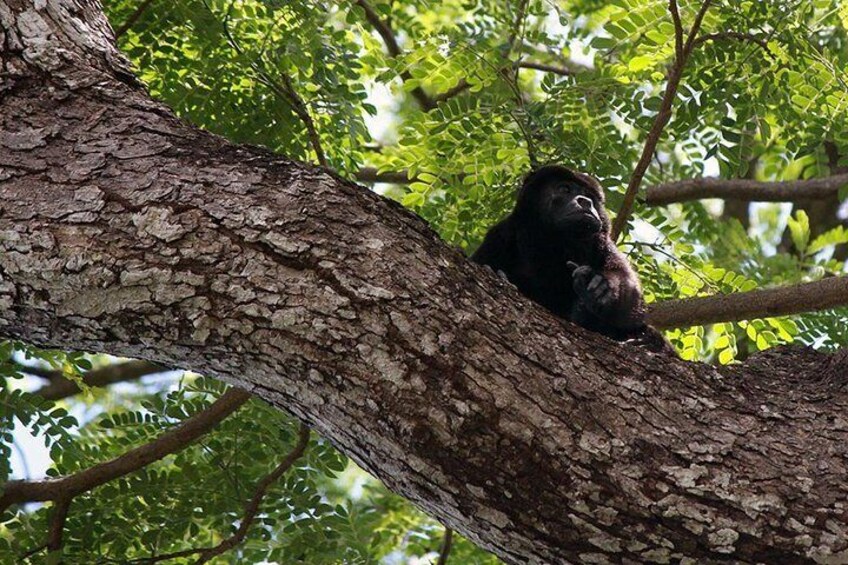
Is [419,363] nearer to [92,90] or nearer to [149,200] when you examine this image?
[149,200]

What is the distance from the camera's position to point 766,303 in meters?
5.12

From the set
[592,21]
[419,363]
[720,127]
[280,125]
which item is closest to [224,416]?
[280,125]

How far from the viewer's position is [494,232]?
A: 595 cm

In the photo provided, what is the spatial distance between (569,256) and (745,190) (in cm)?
278

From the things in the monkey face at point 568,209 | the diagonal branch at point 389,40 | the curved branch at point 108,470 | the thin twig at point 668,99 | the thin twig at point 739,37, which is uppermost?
the diagonal branch at point 389,40

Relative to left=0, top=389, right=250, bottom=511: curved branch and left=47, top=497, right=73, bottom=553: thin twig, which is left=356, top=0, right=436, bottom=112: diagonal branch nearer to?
left=0, top=389, right=250, bottom=511: curved branch

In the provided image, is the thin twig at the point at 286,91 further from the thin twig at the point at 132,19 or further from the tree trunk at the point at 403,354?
the tree trunk at the point at 403,354

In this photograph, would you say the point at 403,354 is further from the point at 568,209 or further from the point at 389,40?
the point at 389,40

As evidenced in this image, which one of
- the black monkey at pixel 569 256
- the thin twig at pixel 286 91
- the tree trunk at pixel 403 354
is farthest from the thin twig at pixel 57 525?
the black monkey at pixel 569 256

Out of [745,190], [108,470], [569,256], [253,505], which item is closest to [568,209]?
[569,256]

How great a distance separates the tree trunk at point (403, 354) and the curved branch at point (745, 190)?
391cm

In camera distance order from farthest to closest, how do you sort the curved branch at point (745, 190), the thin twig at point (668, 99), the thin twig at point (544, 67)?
the thin twig at point (544, 67) → the curved branch at point (745, 190) → the thin twig at point (668, 99)

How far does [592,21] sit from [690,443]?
548 centimetres

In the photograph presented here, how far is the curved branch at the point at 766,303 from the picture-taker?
5.07 m
